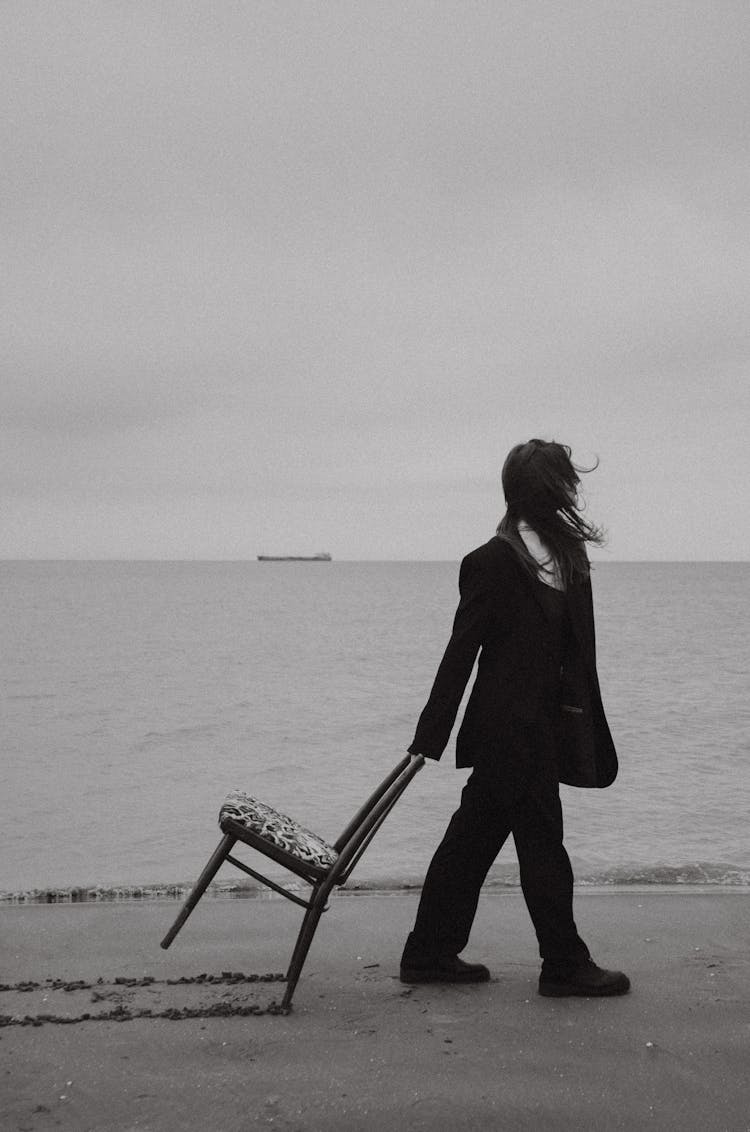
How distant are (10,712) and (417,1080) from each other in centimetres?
1658

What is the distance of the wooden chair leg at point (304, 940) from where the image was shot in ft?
11.9

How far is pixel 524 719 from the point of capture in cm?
389

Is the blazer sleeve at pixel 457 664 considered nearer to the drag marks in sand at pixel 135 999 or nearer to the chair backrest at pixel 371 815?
the chair backrest at pixel 371 815

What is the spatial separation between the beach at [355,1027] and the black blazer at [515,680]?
2.69 feet

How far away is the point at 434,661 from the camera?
32156 mm

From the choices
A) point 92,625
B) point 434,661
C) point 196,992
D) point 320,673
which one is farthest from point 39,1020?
point 92,625

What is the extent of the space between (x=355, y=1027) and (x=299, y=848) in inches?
23.5

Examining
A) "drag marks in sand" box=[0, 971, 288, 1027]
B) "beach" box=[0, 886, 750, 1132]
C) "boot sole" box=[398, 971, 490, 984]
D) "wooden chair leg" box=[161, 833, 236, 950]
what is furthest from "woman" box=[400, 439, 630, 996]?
"wooden chair leg" box=[161, 833, 236, 950]

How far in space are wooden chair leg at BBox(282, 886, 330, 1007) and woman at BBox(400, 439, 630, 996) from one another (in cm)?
47

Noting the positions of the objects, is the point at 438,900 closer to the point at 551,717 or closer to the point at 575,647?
the point at 551,717

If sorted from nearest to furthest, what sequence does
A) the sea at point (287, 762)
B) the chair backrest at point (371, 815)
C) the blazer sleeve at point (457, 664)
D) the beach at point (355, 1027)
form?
1. the beach at point (355, 1027)
2. the chair backrest at point (371, 815)
3. the blazer sleeve at point (457, 664)
4. the sea at point (287, 762)

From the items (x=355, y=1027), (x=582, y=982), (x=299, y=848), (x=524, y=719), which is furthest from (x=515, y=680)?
(x=355, y=1027)

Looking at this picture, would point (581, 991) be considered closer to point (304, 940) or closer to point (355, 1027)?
point (355, 1027)

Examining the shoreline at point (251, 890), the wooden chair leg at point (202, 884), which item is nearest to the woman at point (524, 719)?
the wooden chair leg at point (202, 884)
